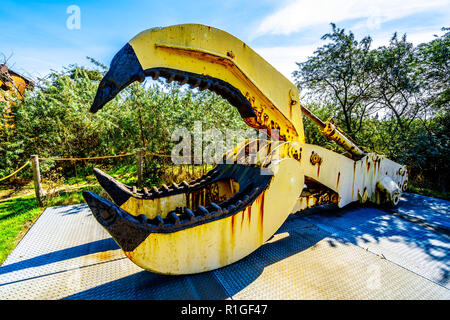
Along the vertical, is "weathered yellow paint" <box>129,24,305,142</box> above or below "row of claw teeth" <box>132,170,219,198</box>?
above

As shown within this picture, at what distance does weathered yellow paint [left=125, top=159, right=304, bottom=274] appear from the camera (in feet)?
5.88

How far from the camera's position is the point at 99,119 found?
7309mm

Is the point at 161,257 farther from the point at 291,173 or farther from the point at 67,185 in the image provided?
the point at 67,185

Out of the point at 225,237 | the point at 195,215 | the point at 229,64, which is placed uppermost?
the point at 229,64

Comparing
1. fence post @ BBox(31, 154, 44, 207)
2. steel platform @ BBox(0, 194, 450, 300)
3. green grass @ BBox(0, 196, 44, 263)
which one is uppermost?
fence post @ BBox(31, 154, 44, 207)

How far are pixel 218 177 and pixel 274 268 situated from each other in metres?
1.44

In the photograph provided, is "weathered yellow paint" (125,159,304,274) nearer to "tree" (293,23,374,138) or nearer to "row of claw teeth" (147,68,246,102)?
"row of claw teeth" (147,68,246,102)

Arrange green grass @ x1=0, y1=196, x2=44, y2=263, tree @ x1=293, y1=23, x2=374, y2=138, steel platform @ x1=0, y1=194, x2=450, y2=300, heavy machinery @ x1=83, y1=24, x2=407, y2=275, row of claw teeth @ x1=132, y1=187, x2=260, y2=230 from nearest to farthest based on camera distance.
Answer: heavy machinery @ x1=83, y1=24, x2=407, y2=275 → row of claw teeth @ x1=132, y1=187, x2=260, y2=230 → steel platform @ x1=0, y1=194, x2=450, y2=300 → green grass @ x1=0, y1=196, x2=44, y2=263 → tree @ x1=293, y1=23, x2=374, y2=138

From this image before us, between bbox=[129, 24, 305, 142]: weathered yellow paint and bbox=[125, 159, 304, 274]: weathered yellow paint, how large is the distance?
609 mm

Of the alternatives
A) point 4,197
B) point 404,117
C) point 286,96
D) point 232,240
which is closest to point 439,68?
point 404,117

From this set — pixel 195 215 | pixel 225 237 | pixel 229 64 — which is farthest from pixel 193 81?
pixel 225 237

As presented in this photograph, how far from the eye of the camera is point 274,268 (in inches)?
88.9

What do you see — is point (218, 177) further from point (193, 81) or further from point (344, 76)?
point (344, 76)

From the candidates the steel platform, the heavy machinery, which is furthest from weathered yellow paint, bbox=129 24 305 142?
the steel platform
